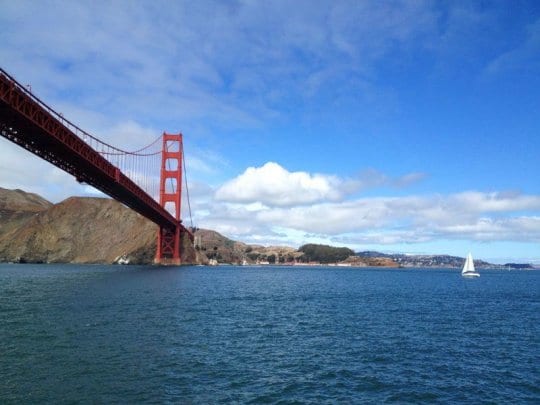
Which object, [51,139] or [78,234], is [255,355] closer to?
[51,139]

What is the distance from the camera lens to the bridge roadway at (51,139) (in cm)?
3575

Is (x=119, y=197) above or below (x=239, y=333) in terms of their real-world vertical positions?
above

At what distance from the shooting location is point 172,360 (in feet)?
63.0

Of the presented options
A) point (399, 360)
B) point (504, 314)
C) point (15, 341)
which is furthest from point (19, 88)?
point (504, 314)

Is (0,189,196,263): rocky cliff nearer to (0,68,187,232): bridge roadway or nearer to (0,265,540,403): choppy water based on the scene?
(0,68,187,232): bridge roadway

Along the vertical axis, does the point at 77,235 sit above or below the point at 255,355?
above

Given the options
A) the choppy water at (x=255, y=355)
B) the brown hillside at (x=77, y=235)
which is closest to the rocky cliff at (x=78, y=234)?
the brown hillside at (x=77, y=235)

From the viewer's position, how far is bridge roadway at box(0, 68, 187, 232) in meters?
35.8

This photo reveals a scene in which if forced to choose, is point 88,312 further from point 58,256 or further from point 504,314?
point 58,256

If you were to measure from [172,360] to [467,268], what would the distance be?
466ft

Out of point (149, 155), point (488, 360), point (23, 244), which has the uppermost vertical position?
point (149, 155)

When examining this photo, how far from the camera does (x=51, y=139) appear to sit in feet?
147

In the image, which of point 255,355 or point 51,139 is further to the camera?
point 51,139

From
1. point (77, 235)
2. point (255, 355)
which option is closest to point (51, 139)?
point (255, 355)
